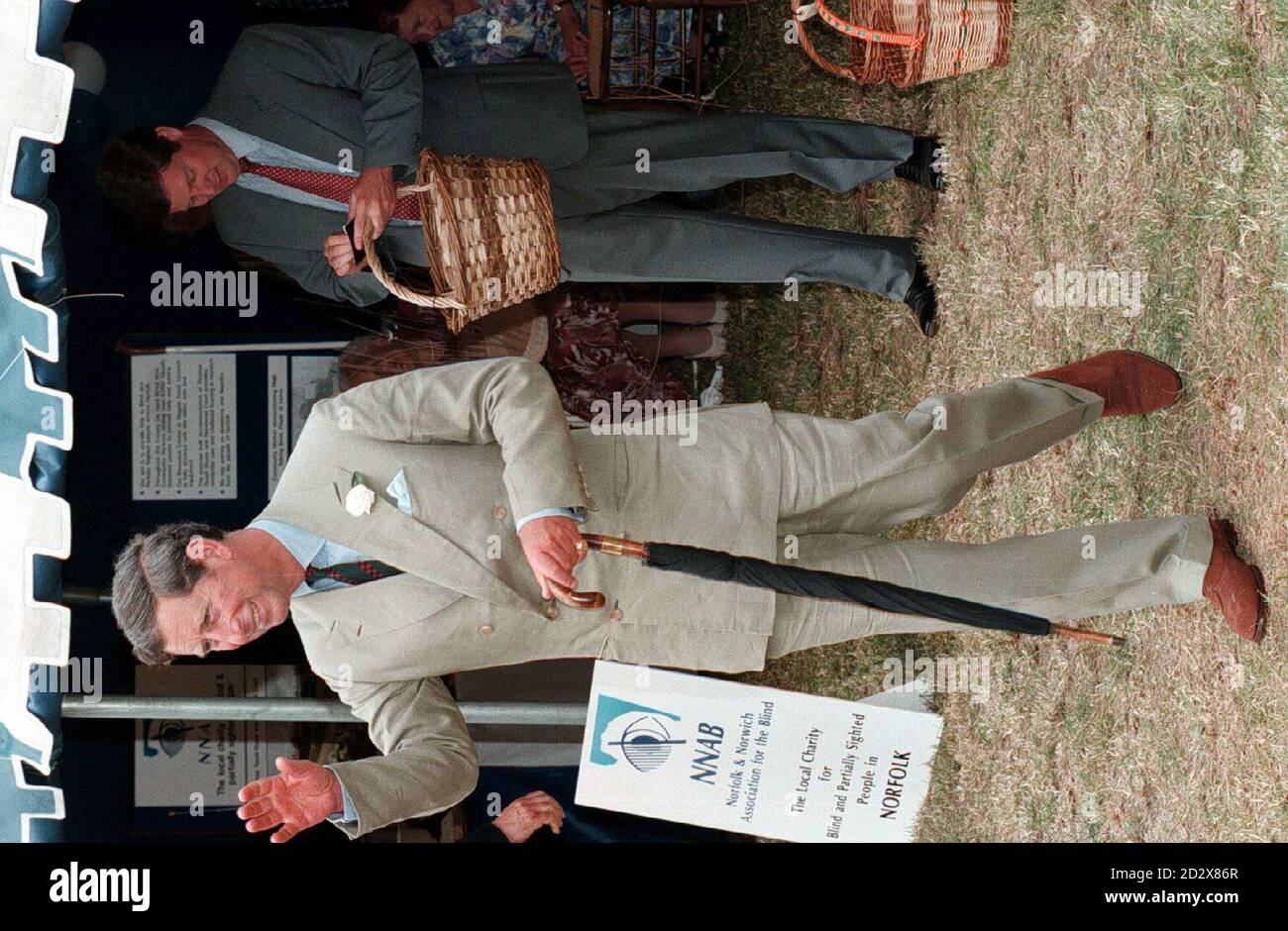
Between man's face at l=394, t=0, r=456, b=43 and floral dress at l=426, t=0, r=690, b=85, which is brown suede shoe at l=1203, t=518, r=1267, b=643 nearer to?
man's face at l=394, t=0, r=456, b=43

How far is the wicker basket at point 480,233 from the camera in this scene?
332 centimetres

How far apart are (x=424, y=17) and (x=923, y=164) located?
74.5 inches

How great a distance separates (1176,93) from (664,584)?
1985 millimetres

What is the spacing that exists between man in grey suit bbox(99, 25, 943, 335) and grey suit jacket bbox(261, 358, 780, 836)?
3.02ft

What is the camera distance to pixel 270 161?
3539 millimetres

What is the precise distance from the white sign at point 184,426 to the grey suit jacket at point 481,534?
1853 millimetres

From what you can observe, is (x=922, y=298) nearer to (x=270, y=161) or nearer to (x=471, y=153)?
(x=471, y=153)

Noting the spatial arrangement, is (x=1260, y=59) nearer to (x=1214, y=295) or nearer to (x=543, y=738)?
(x=1214, y=295)

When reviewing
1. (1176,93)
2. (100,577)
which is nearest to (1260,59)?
(1176,93)

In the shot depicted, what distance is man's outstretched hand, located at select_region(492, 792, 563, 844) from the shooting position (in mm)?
4441

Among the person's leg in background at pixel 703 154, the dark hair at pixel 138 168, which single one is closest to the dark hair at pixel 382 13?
the person's leg in background at pixel 703 154

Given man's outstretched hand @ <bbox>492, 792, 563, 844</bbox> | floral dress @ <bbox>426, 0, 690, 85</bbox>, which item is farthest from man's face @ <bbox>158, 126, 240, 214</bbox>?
man's outstretched hand @ <bbox>492, 792, 563, 844</bbox>

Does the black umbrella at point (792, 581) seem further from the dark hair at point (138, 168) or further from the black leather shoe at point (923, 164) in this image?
the black leather shoe at point (923, 164)

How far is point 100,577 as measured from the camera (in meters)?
4.02
